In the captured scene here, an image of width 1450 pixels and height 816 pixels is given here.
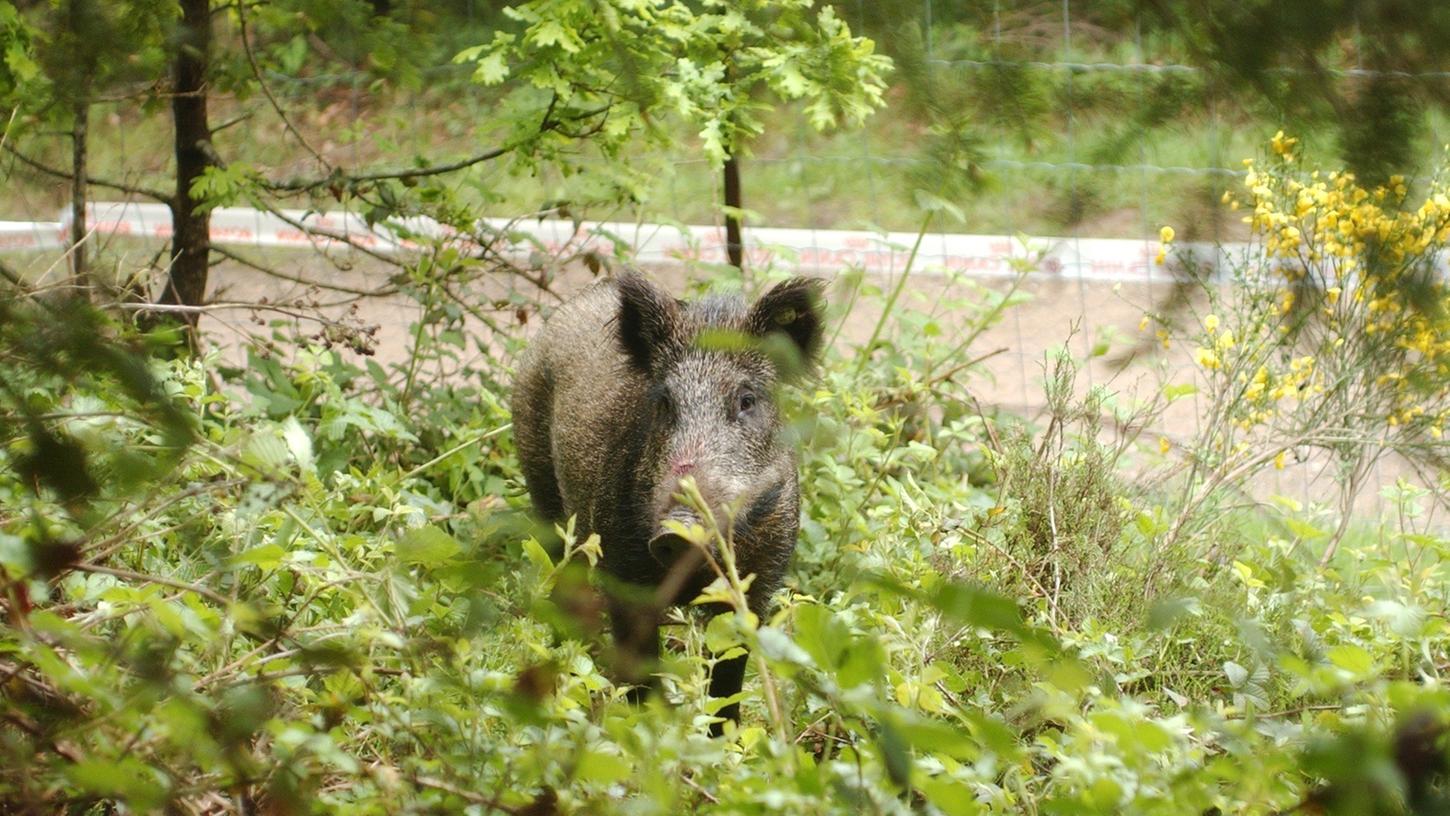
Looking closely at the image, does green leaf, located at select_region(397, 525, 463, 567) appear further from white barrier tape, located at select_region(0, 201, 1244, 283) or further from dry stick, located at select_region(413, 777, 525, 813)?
white barrier tape, located at select_region(0, 201, 1244, 283)

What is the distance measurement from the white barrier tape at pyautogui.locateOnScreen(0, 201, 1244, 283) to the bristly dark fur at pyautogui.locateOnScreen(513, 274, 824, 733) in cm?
132

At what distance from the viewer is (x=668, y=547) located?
3914 millimetres

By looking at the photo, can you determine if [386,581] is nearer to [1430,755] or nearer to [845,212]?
[1430,755]

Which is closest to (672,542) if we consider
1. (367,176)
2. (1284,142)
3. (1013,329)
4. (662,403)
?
(662,403)

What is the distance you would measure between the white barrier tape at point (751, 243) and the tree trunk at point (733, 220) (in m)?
0.11

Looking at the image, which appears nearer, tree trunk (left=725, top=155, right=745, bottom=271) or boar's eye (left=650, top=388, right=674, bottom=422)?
boar's eye (left=650, top=388, right=674, bottom=422)

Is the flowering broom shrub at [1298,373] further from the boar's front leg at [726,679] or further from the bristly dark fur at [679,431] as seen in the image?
the boar's front leg at [726,679]

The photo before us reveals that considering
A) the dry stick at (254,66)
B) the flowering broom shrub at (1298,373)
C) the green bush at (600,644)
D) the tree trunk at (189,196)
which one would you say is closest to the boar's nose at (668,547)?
the green bush at (600,644)

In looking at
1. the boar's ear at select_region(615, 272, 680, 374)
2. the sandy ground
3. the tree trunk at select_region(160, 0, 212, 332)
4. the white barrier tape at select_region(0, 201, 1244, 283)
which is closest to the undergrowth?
the tree trunk at select_region(160, 0, 212, 332)

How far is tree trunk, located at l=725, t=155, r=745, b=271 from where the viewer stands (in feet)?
21.8

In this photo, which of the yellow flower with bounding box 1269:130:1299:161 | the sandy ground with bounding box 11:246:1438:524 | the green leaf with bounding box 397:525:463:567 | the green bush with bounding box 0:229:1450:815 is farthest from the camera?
the sandy ground with bounding box 11:246:1438:524

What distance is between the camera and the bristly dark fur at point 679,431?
4230 mm

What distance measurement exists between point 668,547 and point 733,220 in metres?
3.16

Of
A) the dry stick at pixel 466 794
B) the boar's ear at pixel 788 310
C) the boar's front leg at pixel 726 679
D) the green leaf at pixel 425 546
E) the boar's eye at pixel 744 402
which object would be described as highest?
the boar's ear at pixel 788 310
